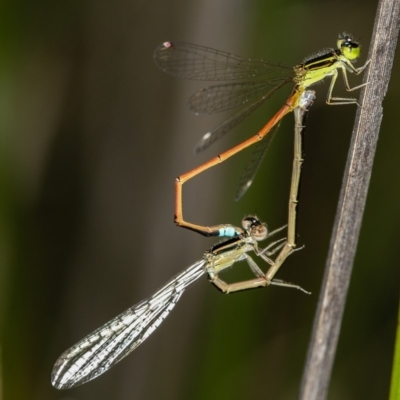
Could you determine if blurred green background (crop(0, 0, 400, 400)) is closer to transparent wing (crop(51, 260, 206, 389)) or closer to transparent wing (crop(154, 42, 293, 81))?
transparent wing (crop(154, 42, 293, 81))

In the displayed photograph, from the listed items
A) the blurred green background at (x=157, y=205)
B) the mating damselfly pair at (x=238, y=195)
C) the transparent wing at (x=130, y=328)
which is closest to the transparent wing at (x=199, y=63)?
the mating damselfly pair at (x=238, y=195)

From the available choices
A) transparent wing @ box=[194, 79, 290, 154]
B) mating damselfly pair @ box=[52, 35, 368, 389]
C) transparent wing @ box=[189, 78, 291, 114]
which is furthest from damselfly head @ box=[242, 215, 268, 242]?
transparent wing @ box=[189, 78, 291, 114]

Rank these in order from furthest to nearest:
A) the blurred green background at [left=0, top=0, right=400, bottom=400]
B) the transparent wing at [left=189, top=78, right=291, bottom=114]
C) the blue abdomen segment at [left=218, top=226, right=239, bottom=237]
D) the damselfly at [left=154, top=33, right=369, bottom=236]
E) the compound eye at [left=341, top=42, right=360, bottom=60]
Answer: the blurred green background at [left=0, top=0, right=400, bottom=400] < the transparent wing at [left=189, top=78, right=291, bottom=114] < the damselfly at [left=154, top=33, right=369, bottom=236] < the blue abdomen segment at [left=218, top=226, right=239, bottom=237] < the compound eye at [left=341, top=42, right=360, bottom=60]

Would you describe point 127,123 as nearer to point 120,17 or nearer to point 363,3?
point 120,17

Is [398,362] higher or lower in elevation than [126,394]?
higher

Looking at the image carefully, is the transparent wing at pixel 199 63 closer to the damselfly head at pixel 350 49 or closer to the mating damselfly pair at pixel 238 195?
the mating damselfly pair at pixel 238 195

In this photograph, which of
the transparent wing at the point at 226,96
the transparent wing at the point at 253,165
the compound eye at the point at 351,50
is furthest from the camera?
the transparent wing at the point at 226,96

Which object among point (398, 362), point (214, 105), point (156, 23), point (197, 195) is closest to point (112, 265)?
point (197, 195)

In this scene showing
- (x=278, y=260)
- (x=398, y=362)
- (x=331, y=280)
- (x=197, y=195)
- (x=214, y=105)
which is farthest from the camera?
(x=197, y=195)
